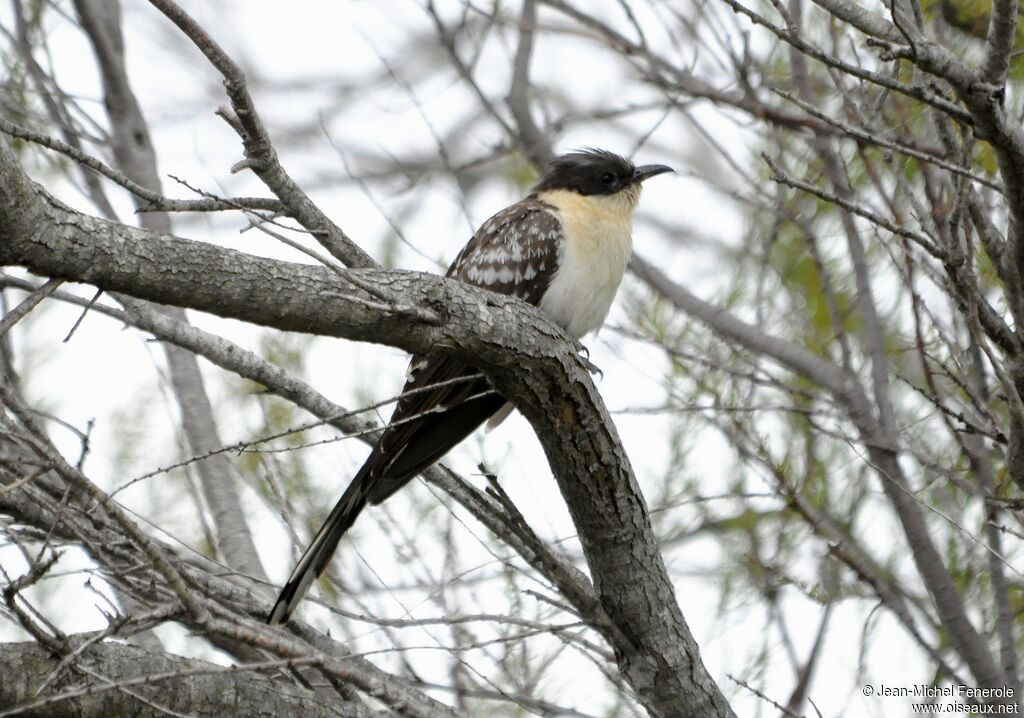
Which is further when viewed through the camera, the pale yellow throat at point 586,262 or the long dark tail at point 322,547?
Result: the pale yellow throat at point 586,262

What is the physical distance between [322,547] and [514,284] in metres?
1.28

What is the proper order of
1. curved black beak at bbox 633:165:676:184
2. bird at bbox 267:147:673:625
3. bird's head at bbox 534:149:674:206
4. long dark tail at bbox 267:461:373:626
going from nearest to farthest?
long dark tail at bbox 267:461:373:626 → bird at bbox 267:147:673:625 → bird's head at bbox 534:149:674:206 → curved black beak at bbox 633:165:676:184

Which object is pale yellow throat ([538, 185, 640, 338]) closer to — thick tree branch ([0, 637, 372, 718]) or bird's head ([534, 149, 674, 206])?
bird's head ([534, 149, 674, 206])

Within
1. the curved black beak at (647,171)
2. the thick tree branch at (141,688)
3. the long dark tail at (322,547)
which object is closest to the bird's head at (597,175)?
the curved black beak at (647,171)

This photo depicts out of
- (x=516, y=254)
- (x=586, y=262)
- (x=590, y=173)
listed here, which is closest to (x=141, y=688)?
(x=516, y=254)

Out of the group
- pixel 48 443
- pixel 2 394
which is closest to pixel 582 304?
pixel 2 394

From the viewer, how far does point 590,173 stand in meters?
5.64

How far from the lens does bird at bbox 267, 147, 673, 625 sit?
4164mm

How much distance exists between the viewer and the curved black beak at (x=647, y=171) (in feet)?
18.8

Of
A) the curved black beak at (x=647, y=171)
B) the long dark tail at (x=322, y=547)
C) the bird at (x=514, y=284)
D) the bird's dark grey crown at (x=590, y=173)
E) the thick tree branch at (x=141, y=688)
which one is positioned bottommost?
the thick tree branch at (x=141, y=688)

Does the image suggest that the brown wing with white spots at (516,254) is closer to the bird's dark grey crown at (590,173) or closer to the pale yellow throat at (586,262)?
the pale yellow throat at (586,262)

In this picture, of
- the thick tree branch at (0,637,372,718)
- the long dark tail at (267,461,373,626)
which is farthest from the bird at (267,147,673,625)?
the thick tree branch at (0,637,372,718)

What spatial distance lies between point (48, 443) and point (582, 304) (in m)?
2.57

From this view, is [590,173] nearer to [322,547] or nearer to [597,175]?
[597,175]
